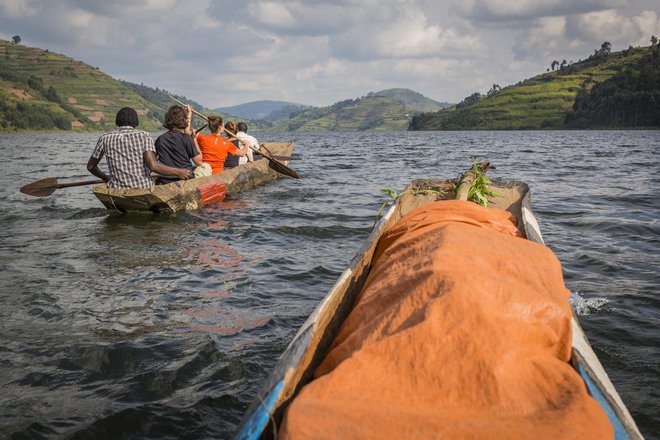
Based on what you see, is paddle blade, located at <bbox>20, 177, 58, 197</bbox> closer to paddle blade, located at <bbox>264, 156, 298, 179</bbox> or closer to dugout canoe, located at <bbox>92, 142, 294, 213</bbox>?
dugout canoe, located at <bbox>92, 142, 294, 213</bbox>

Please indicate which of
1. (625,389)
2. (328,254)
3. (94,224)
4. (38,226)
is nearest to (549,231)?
(328,254)

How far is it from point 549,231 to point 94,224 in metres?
8.96

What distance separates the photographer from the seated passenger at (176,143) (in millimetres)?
10406

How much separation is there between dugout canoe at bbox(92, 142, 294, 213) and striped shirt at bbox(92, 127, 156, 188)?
0.23 m

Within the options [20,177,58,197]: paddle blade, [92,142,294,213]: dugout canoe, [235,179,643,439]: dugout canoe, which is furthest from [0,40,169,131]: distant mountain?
[235,179,643,439]: dugout canoe

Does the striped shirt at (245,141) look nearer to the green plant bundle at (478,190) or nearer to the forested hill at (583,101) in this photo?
the green plant bundle at (478,190)

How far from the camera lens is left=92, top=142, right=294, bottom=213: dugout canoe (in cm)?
987

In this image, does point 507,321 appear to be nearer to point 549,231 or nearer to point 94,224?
point 549,231

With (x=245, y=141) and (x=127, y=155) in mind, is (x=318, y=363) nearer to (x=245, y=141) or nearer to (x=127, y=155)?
(x=127, y=155)

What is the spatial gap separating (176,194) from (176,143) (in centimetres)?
113

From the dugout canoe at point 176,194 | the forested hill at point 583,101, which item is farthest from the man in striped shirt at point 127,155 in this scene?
the forested hill at point 583,101

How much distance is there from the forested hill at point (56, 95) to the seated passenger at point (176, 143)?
102093mm

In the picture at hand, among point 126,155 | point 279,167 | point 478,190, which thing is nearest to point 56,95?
point 279,167

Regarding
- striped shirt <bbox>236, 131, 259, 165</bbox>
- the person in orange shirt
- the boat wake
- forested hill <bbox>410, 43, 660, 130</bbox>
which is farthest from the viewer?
forested hill <bbox>410, 43, 660, 130</bbox>
